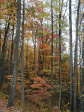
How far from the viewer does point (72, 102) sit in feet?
74.3

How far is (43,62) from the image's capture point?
35594mm

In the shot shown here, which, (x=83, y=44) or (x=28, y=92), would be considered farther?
(x=83, y=44)

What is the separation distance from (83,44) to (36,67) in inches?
274

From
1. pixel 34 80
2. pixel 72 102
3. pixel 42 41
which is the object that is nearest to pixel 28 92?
pixel 34 80

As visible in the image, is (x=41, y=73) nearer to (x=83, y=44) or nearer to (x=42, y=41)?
(x=42, y=41)

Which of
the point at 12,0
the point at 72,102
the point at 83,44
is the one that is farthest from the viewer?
the point at 83,44

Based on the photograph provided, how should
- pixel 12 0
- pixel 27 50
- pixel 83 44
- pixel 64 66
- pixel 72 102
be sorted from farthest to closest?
pixel 27 50 < pixel 83 44 < pixel 64 66 < pixel 72 102 < pixel 12 0

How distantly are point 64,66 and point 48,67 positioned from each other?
199 cm

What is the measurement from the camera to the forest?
70.4ft

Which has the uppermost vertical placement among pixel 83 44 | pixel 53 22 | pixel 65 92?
pixel 53 22

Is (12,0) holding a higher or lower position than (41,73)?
higher

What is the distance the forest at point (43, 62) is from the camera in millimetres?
21453

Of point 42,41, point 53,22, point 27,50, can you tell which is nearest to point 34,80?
point 53,22

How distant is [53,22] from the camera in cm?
2919
